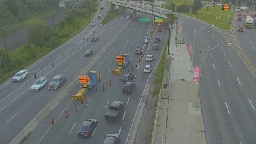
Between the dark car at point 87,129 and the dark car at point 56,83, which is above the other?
the dark car at point 56,83

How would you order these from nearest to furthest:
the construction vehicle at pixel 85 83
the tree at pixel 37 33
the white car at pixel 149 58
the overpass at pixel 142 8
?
the construction vehicle at pixel 85 83, the white car at pixel 149 58, the tree at pixel 37 33, the overpass at pixel 142 8

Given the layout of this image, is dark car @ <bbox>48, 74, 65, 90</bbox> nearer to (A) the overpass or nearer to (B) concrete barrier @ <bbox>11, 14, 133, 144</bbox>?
(B) concrete barrier @ <bbox>11, 14, 133, 144</bbox>

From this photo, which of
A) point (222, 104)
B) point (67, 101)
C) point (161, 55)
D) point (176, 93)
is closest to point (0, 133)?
point (67, 101)

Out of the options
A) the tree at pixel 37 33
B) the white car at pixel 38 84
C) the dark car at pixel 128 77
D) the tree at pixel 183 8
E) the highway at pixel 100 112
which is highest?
the tree at pixel 183 8

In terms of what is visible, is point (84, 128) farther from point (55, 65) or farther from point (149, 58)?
point (149, 58)

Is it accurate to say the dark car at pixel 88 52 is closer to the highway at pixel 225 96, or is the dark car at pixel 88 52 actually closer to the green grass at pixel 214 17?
the highway at pixel 225 96

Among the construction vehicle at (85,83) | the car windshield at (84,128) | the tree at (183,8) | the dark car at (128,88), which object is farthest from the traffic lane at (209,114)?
the tree at (183,8)

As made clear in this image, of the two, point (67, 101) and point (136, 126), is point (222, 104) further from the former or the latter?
point (67, 101)
